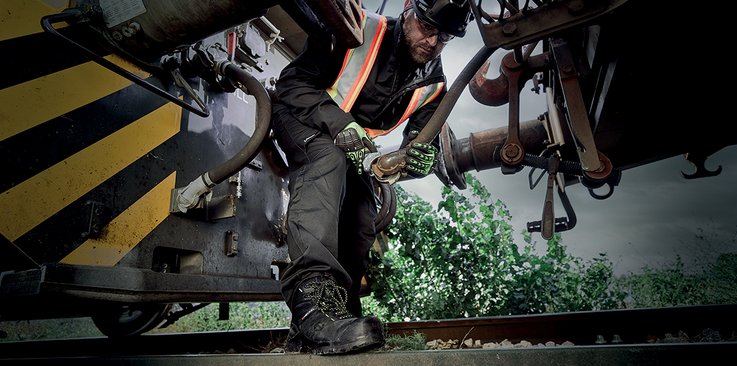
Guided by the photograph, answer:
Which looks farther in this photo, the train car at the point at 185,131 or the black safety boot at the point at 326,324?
the train car at the point at 185,131

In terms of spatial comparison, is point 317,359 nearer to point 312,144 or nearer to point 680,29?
point 312,144

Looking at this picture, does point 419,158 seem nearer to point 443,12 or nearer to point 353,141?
point 353,141

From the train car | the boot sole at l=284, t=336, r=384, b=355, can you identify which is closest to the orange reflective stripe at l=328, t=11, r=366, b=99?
the train car

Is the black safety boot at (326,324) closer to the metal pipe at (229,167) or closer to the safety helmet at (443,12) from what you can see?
the metal pipe at (229,167)

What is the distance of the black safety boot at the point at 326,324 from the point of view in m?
1.09

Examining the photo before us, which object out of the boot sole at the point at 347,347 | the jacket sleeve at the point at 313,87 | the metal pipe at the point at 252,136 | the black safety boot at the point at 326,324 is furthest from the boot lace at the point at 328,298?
the metal pipe at the point at 252,136

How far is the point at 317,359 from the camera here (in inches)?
41.1

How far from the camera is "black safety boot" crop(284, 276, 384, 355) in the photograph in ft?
3.59

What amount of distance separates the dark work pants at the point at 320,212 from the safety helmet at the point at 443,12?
2.48 ft

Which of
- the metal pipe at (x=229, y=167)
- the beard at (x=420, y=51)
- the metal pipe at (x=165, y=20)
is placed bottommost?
the metal pipe at (x=229, y=167)

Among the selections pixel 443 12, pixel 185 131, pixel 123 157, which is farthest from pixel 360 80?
pixel 123 157

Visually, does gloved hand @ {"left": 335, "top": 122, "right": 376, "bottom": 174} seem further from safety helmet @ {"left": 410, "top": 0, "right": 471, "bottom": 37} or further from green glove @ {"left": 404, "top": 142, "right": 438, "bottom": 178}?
safety helmet @ {"left": 410, "top": 0, "right": 471, "bottom": 37}

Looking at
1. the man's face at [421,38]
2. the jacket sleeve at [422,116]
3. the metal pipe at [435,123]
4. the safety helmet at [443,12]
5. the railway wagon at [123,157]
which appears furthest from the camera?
the jacket sleeve at [422,116]

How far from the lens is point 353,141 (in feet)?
5.47
